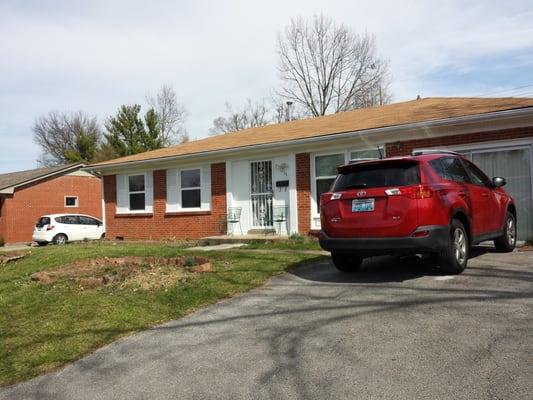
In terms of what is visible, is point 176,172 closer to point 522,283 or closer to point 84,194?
point 522,283

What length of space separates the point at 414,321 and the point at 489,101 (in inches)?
403

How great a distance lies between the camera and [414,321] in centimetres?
543

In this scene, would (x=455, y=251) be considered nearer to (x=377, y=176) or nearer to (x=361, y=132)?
(x=377, y=176)

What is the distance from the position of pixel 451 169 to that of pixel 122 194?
14875mm

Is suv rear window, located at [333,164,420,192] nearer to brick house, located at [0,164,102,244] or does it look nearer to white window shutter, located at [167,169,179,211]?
white window shutter, located at [167,169,179,211]

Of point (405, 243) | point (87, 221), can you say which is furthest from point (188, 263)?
point (87, 221)

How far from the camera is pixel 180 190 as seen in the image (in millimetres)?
18375

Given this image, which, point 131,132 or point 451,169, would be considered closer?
point 451,169

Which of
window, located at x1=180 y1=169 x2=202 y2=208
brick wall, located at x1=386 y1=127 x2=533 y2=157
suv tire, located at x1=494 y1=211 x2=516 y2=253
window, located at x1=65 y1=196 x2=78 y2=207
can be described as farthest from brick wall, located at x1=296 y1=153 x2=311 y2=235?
window, located at x1=65 y1=196 x2=78 y2=207

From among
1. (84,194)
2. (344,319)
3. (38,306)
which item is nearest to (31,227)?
(84,194)

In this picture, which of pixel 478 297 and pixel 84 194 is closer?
pixel 478 297

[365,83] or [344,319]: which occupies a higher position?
[365,83]

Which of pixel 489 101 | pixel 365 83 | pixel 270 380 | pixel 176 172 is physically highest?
pixel 365 83

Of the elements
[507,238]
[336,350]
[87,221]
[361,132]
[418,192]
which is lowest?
[336,350]
